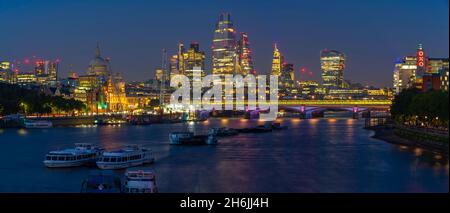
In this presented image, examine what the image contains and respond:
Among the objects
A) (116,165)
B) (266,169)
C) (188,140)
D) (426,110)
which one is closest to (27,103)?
(188,140)

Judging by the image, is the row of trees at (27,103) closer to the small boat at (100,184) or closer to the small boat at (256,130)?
the small boat at (256,130)

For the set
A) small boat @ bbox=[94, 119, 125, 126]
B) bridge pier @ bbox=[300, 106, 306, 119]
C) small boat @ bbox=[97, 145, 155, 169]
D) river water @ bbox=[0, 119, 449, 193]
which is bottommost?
river water @ bbox=[0, 119, 449, 193]

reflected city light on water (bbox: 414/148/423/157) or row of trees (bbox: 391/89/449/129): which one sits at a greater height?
row of trees (bbox: 391/89/449/129)

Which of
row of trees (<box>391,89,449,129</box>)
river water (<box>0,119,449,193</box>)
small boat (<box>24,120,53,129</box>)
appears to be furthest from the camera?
small boat (<box>24,120,53,129</box>)

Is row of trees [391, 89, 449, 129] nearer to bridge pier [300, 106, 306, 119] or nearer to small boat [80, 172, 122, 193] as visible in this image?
small boat [80, 172, 122, 193]

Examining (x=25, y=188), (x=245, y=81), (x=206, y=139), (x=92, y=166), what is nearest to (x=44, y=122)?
(x=206, y=139)

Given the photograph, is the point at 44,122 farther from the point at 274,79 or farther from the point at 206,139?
the point at 274,79

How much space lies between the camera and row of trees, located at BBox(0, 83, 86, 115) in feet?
118

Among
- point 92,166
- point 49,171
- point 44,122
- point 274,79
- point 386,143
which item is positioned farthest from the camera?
point 274,79

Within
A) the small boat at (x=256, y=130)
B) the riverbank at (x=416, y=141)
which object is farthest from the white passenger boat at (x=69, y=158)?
the small boat at (x=256, y=130)

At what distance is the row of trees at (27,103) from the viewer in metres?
35.9

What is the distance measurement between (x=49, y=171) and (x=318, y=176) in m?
5.25

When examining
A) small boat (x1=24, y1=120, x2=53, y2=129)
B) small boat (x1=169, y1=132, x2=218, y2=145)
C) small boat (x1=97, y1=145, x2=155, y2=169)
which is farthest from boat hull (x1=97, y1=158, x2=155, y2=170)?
small boat (x1=24, y1=120, x2=53, y2=129)
